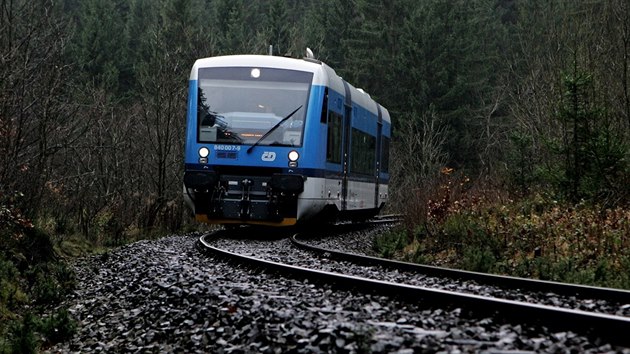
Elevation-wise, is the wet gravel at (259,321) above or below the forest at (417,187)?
below

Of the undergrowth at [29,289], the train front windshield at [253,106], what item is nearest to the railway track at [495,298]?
the undergrowth at [29,289]

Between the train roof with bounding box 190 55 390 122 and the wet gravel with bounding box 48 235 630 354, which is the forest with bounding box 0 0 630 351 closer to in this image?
the wet gravel with bounding box 48 235 630 354

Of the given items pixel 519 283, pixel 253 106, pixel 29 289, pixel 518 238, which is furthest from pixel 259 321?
pixel 253 106

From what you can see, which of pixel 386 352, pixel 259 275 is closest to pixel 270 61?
pixel 259 275

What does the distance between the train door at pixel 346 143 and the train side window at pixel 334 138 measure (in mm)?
564

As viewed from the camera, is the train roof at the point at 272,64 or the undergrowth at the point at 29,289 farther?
the train roof at the point at 272,64

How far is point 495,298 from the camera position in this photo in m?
5.74

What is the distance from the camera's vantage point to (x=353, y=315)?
566 cm

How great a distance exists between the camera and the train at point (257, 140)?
1449 centimetres

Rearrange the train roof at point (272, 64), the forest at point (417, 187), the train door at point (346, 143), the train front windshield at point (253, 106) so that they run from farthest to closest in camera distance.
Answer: the train door at point (346, 143) < the train roof at point (272, 64) < the train front windshield at point (253, 106) < the forest at point (417, 187)

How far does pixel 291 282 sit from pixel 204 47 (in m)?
21.6

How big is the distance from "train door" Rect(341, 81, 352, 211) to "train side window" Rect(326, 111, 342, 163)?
0.56m

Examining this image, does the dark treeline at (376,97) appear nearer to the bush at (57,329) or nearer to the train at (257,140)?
the train at (257,140)

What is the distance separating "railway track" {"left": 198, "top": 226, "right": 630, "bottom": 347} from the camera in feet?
15.2
